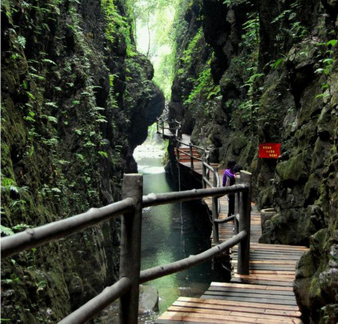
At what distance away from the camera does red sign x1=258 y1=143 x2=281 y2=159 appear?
30.8 feet

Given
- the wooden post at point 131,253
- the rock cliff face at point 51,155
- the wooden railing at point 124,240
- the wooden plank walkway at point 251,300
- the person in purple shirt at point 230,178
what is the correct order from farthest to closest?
1. the person in purple shirt at point 230,178
2. the rock cliff face at point 51,155
3. the wooden plank walkway at point 251,300
4. the wooden post at point 131,253
5. the wooden railing at point 124,240

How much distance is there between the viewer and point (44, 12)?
9.33 m

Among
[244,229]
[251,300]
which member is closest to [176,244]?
[244,229]

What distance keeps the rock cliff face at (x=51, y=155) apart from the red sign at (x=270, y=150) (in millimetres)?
4647

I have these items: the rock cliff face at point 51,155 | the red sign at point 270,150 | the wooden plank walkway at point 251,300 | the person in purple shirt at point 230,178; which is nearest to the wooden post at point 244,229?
the wooden plank walkway at point 251,300

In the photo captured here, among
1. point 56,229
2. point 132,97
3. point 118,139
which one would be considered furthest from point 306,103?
point 132,97

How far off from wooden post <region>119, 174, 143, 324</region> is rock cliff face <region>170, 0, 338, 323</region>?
1210 millimetres

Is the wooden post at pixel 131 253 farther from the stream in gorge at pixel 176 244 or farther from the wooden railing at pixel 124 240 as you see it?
the stream in gorge at pixel 176 244

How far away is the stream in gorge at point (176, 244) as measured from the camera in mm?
13023

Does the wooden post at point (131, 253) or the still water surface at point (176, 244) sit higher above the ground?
the wooden post at point (131, 253)

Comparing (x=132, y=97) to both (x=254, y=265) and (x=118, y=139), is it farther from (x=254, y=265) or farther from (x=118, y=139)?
(x=254, y=265)

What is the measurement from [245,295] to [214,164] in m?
14.8

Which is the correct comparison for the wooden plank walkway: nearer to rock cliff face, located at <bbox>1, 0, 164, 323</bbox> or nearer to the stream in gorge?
rock cliff face, located at <bbox>1, 0, 164, 323</bbox>

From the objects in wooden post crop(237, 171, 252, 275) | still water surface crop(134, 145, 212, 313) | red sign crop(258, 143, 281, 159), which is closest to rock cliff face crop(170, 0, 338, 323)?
red sign crop(258, 143, 281, 159)
